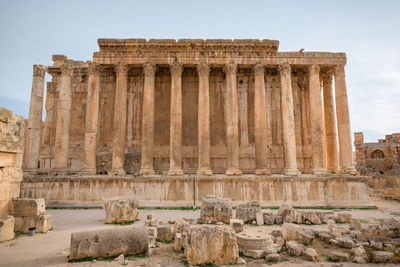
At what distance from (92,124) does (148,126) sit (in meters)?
3.82

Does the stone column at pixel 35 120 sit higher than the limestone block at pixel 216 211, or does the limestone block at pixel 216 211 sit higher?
the stone column at pixel 35 120

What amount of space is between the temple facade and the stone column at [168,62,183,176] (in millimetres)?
68

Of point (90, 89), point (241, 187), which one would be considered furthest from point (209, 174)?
point (90, 89)

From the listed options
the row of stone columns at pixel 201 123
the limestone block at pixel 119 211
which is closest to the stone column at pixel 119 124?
the row of stone columns at pixel 201 123

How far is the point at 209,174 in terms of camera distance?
16.6 m

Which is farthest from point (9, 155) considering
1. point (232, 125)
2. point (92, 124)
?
point (232, 125)

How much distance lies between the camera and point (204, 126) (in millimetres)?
17609

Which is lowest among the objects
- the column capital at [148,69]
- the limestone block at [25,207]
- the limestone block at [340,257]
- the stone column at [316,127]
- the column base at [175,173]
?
the limestone block at [340,257]

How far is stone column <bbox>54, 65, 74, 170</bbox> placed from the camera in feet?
58.5

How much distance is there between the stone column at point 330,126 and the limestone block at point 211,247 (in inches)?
603

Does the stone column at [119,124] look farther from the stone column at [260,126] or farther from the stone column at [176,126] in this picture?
the stone column at [260,126]

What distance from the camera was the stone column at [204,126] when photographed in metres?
17.0

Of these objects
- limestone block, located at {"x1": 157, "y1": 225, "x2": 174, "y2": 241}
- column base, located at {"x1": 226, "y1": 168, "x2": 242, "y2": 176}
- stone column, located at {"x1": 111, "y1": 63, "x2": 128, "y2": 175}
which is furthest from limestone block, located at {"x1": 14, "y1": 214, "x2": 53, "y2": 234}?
column base, located at {"x1": 226, "y1": 168, "x2": 242, "y2": 176}

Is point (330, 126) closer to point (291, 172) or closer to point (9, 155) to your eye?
point (291, 172)
